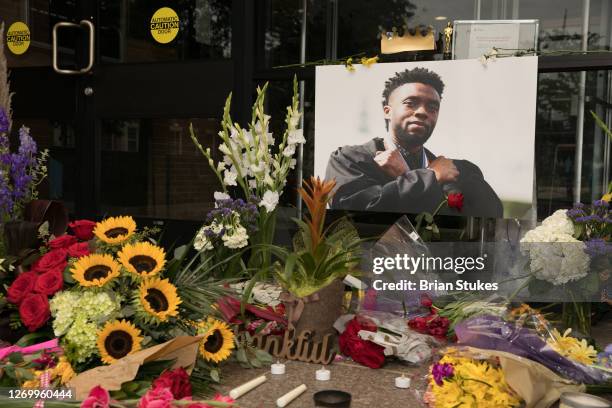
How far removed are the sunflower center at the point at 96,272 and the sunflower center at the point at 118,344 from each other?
0.15 metres

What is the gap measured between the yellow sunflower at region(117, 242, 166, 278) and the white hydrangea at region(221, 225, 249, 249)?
79 centimetres

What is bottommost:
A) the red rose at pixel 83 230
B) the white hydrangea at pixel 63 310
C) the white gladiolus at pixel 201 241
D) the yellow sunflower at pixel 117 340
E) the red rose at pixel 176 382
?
the red rose at pixel 176 382

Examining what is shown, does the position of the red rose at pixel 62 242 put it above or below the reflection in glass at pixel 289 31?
below

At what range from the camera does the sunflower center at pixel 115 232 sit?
169 centimetres

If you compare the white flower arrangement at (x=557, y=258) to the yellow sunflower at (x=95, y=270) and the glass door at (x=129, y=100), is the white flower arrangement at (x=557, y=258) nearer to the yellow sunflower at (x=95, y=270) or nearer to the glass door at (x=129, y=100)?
the yellow sunflower at (x=95, y=270)

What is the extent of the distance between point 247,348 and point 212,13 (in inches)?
91.4

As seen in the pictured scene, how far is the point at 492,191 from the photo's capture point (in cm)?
271

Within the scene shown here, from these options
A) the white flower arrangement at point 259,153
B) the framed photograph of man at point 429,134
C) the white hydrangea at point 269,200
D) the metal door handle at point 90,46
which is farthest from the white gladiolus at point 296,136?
the metal door handle at point 90,46

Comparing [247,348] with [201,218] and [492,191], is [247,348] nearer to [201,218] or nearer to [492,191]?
[492,191]

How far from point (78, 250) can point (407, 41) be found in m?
2.14

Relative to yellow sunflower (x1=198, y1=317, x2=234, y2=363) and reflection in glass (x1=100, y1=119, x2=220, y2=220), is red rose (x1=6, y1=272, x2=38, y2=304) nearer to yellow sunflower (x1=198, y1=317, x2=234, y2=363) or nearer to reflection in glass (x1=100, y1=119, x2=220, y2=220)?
yellow sunflower (x1=198, y1=317, x2=234, y2=363)

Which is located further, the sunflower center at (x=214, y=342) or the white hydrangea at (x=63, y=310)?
the sunflower center at (x=214, y=342)

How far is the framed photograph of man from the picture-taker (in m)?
2.63

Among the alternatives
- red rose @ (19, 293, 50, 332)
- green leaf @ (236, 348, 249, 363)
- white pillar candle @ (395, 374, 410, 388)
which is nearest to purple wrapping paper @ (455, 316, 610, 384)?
white pillar candle @ (395, 374, 410, 388)
